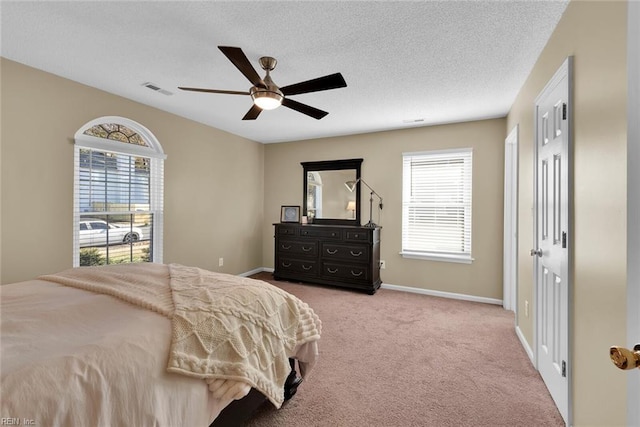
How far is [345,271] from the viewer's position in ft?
14.4

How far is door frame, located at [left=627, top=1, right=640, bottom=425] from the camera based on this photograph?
2.18 feet

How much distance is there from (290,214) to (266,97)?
10.5 feet

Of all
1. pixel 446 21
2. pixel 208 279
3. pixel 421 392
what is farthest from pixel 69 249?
pixel 446 21

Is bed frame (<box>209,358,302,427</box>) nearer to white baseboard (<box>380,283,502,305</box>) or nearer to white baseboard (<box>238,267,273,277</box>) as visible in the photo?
white baseboard (<box>380,283,502,305</box>)

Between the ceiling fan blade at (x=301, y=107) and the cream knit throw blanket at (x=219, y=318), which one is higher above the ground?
the ceiling fan blade at (x=301, y=107)

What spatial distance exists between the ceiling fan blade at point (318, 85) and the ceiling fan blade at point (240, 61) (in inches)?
8.3

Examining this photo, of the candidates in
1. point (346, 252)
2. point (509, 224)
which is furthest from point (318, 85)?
point (509, 224)

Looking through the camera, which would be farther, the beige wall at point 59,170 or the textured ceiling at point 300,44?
the beige wall at point 59,170

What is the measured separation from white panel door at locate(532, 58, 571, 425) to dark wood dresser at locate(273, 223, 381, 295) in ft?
7.33

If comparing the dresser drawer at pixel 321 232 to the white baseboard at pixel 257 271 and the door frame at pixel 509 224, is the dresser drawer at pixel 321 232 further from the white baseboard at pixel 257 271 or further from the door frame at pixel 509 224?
the door frame at pixel 509 224

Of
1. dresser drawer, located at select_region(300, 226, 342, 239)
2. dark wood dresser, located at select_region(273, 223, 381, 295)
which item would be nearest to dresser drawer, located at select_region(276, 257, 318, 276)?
dark wood dresser, located at select_region(273, 223, 381, 295)

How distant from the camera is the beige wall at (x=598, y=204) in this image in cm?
118

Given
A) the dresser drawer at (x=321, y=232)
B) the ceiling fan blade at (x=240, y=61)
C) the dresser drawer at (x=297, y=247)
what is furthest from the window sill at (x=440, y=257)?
the ceiling fan blade at (x=240, y=61)

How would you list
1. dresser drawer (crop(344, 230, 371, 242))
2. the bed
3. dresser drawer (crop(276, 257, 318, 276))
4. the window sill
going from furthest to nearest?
dresser drawer (crop(276, 257, 318, 276)) → dresser drawer (crop(344, 230, 371, 242)) → the window sill → the bed
